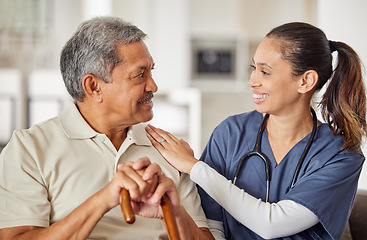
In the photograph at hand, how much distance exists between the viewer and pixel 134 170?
126 centimetres

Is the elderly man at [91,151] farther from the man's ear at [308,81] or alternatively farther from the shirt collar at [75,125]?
the man's ear at [308,81]

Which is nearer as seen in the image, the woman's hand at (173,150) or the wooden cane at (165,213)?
the wooden cane at (165,213)

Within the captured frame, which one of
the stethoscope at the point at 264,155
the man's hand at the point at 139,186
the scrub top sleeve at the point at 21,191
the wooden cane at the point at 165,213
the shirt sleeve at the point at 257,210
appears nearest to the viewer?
the wooden cane at the point at 165,213

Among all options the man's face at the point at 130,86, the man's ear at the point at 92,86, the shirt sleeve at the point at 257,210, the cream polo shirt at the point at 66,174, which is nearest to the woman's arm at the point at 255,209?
the shirt sleeve at the point at 257,210

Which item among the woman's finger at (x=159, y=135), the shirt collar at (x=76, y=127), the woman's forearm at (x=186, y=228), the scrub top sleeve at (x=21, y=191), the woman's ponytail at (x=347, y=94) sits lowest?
the woman's forearm at (x=186, y=228)

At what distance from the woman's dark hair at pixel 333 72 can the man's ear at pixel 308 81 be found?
0.02 metres

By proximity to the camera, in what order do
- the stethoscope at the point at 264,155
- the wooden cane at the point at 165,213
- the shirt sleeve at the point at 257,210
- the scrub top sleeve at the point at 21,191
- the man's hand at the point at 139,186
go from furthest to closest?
the stethoscope at the point at 264,155, the shirt sleeve at the point at 257,210, the scrub top sleeve at the point at 21,191, the man's hand at the point at 139,186, the wooden cane at the point at 165,213

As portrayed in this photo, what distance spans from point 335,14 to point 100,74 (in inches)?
50.4

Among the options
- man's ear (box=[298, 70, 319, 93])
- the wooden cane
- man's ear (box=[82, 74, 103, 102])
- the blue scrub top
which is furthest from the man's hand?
man's ear (box=[298, 70, 319, 93])

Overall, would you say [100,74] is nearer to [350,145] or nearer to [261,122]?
[261,122]

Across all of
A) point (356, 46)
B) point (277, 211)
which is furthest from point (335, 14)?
point (277, 211)

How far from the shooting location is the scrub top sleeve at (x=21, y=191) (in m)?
1.37

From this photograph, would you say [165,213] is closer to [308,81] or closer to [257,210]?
[257,210]

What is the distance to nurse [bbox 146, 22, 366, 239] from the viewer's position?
1560 mm
